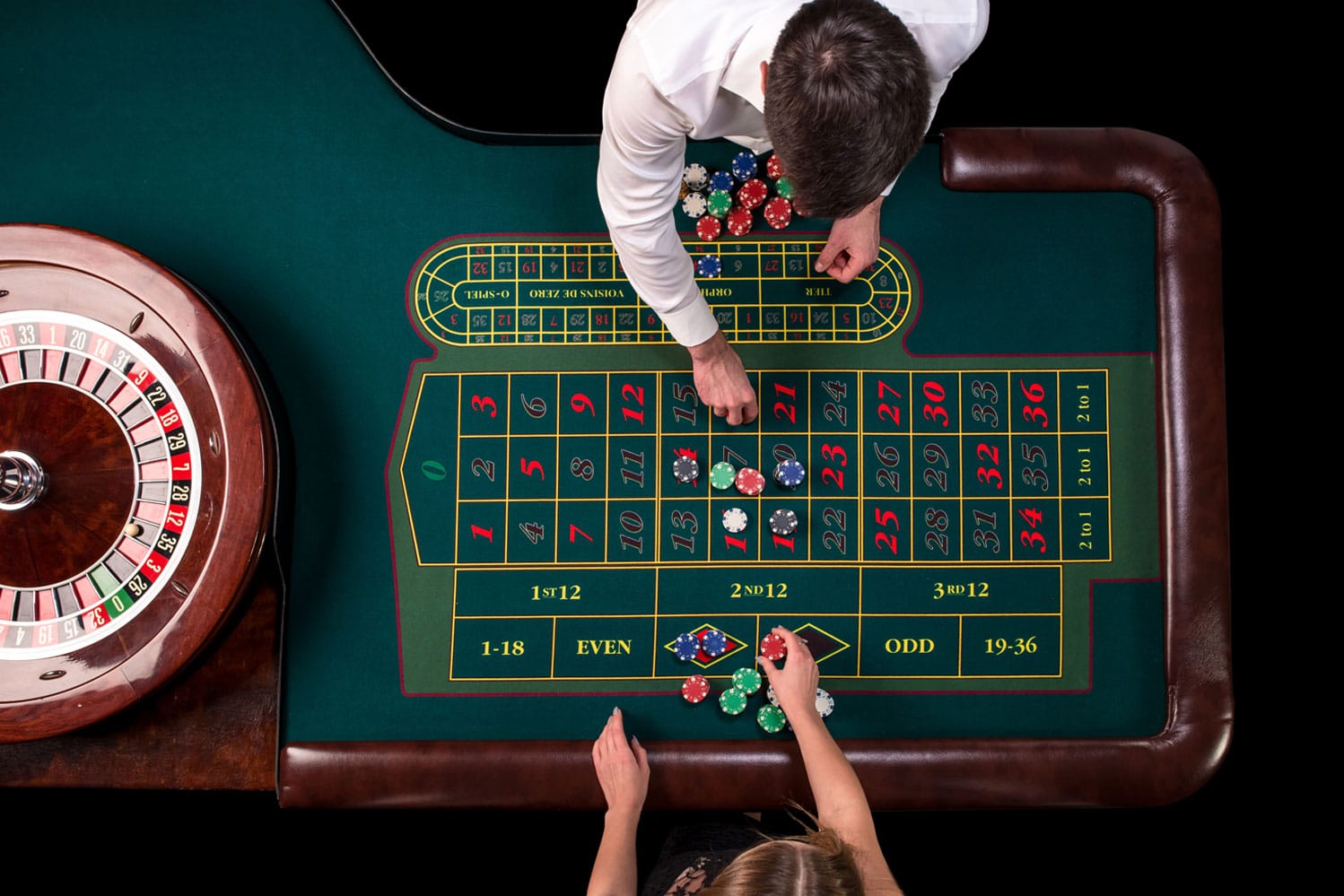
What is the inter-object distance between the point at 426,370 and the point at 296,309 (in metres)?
0.40

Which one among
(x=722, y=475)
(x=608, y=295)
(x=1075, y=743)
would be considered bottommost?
(x=1075, y=743)

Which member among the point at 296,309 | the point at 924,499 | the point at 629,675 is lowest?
the point at 629,675

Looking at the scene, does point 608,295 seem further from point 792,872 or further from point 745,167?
point 792,872

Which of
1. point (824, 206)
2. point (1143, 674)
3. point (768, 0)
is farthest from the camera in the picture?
point (1143, 674)

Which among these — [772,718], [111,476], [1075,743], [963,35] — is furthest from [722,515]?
[111,476]

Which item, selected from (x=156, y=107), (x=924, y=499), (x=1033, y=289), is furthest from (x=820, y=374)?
(x=156, y=107)

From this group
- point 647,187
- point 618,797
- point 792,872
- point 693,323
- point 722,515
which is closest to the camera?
point 792,872

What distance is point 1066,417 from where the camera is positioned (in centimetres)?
237

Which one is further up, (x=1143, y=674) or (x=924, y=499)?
(x=924, y=499)

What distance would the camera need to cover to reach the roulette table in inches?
91.1

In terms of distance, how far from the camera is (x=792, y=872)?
5.91 feet

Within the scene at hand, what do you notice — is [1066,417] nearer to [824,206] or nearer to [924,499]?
[924,499]

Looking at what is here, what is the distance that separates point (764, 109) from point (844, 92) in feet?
0.47

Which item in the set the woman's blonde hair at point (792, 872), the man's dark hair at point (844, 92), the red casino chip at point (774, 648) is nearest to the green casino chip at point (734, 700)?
the red casino chip at point (774, 648)
